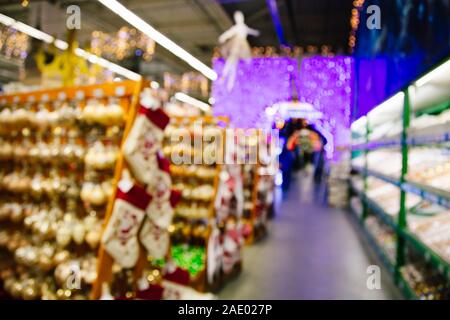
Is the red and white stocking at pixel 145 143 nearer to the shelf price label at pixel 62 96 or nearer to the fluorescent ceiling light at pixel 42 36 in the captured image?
the shelf price label at pixel 62 96

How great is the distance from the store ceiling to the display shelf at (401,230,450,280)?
5.42 m

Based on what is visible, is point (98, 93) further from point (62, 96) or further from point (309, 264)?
point (309, 264)

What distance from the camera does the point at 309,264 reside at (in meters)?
4.23

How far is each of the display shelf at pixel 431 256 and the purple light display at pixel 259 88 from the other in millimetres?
4584

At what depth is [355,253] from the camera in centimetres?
473

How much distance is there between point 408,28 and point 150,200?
2820 mm

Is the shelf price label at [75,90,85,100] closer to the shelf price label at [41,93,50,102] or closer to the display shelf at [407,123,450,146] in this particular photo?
the shelf price label at [41,93,50,102]

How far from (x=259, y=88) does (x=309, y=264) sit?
450 cm

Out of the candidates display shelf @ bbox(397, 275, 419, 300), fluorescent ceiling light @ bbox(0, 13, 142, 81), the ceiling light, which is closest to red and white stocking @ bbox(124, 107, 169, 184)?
display shelf @ bbox(397, 275, 419, 300)

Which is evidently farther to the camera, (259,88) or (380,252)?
(259,88)

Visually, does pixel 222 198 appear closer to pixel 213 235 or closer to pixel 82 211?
pixel 213 235

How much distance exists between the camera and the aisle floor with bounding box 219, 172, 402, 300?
3.35 metres

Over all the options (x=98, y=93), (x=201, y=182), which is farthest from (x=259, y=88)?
(x=98, y=93)

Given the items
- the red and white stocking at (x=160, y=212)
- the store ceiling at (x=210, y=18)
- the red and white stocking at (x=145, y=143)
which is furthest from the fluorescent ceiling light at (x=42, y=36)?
the red and white stocking at (x=160, y=212)
